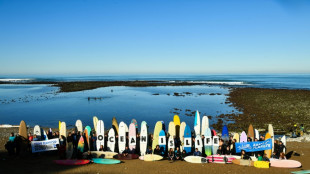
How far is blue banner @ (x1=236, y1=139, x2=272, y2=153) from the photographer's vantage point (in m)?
11.3

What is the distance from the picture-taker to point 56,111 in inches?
1214

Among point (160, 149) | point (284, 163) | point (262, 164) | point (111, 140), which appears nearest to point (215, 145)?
point (262, 164)

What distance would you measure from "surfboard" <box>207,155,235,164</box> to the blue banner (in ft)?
2.77

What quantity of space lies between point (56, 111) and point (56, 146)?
814 inches

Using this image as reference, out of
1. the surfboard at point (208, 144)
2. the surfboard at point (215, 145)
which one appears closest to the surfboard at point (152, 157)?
the surfboard at point (208, 144)

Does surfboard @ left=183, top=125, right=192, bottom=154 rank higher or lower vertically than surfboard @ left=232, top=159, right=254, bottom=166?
higher

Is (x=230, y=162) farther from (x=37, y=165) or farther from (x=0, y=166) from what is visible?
(x=0, y=166)

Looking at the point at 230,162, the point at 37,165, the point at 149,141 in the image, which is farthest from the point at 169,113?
the point at 37,165

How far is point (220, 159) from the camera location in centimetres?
1117

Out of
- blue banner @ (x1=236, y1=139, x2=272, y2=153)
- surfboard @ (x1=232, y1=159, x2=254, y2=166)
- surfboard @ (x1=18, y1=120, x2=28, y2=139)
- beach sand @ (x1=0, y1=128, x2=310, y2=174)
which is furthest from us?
surfboard @ (x1=18, y1=120, x2=28, y2=139)

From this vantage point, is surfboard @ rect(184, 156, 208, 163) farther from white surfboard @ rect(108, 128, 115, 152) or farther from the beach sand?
white surfboard @ rect(108, 128, 115, 152)

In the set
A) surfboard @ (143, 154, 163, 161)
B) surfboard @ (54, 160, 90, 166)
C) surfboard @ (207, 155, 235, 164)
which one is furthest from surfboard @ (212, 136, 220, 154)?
surfboard @ (54, 160, 90, 166)

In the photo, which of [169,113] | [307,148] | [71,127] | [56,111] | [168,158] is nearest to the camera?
[168,158]

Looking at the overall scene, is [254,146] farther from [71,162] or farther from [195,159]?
[71,162]
